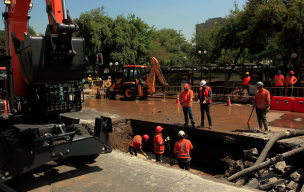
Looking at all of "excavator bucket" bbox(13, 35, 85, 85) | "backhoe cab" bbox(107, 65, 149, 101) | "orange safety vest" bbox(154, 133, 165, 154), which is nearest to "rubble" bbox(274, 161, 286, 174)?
"orange safety vest" bbox(154, 133, 165, 154)

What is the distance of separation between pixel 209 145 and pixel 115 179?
4781 millimetres

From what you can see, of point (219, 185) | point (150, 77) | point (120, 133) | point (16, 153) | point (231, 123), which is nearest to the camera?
point (16, 153)

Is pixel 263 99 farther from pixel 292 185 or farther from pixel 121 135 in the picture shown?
pixel 121 135

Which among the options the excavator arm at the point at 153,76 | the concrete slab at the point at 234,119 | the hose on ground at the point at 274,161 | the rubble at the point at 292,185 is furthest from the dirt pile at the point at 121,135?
the rubble at the point at 292,185

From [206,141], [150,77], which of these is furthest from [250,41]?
[206,141]

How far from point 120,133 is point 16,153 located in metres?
6.32

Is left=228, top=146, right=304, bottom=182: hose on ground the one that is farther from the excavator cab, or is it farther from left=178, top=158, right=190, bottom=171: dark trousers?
the excavator cab

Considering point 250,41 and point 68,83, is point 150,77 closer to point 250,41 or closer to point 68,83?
point 250,41

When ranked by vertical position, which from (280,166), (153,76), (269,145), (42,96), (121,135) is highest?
(153,76)

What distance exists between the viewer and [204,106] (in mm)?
9047

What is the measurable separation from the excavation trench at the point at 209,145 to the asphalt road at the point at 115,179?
2.34m

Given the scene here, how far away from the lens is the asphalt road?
5030 mm

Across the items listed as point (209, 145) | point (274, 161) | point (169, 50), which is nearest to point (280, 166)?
point (274, 161)

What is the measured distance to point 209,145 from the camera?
9164 mm
